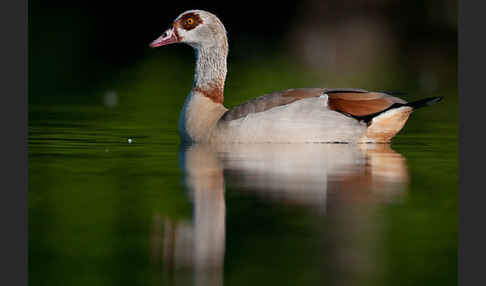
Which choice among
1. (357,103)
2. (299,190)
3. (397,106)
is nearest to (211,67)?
(357,103)

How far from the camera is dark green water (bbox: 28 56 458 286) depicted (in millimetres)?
8477

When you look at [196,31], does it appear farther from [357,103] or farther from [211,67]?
[357,103]

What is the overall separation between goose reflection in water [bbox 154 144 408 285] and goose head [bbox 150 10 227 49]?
197 centimetres

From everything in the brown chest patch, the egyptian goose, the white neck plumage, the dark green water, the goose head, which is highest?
the goose head

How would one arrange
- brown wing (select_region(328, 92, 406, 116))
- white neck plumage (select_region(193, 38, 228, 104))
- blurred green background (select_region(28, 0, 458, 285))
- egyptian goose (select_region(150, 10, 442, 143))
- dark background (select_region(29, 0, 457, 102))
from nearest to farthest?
blurred green background (select_region(28, 0, 458, 285)) < egyptian goose (select_region(150, 10, 442, 143)) < brown wing (select_region(328, 92, 406, 116)) < white neck plumage (select_region(193, 38, 228, 104)) < dark background (select_region(29, 0, 457, 102))

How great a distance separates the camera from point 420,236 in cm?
961

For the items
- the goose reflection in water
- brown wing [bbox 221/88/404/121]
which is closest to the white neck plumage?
brown wing [bbox 221/88/404/121]

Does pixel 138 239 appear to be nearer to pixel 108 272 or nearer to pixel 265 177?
pixel 108 272

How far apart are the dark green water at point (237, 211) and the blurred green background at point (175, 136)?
0.03 m

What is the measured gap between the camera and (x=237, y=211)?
1041 cm

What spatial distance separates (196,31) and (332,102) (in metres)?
2.46

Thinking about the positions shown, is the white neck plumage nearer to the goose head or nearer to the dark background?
the goose head

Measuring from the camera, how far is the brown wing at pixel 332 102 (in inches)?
622

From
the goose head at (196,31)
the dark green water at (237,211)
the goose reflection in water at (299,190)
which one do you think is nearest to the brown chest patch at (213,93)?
the goose head at (196,31)
